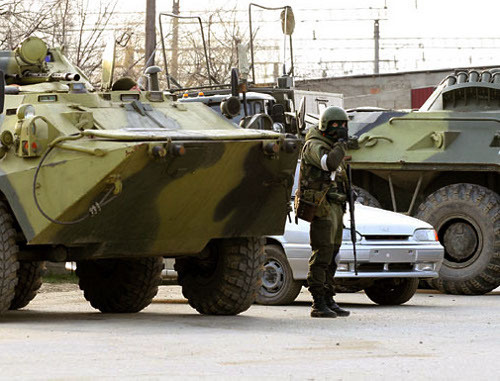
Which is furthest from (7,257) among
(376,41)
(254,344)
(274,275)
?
(376,41)

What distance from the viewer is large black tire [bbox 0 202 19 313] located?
37.4ft

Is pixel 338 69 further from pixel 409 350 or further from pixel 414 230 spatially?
pixel 409 350

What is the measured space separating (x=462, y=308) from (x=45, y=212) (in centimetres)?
516

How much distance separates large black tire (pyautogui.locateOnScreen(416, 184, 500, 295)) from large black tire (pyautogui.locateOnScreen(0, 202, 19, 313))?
7596mm

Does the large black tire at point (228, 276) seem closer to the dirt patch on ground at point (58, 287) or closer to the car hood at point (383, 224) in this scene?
the car hood at point (383, 224)

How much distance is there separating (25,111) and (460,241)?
25.9ft

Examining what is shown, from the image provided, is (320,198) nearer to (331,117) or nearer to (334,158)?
(334,158)

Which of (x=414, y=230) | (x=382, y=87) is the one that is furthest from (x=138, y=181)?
(x=382, y=87)

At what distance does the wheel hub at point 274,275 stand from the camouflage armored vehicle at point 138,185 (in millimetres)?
1890

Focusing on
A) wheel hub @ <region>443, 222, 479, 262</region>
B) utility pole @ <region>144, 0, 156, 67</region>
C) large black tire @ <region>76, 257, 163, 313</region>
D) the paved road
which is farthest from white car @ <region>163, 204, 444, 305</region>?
utility pole @ <region>144, 0, 156, 67</region>

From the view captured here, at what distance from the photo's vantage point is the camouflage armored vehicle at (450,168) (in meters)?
17.7

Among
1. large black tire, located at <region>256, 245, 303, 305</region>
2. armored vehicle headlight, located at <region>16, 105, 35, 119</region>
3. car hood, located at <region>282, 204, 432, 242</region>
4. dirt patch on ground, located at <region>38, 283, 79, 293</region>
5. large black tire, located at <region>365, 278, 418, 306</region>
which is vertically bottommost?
dirt patch on ground, located at <region>38, 283, 79, 293</region>

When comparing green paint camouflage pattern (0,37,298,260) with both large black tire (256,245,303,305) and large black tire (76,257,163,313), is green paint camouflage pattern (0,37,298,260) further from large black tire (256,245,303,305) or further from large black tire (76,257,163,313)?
large black tire (256,245,303,305)

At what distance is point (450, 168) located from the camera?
18.3 m
